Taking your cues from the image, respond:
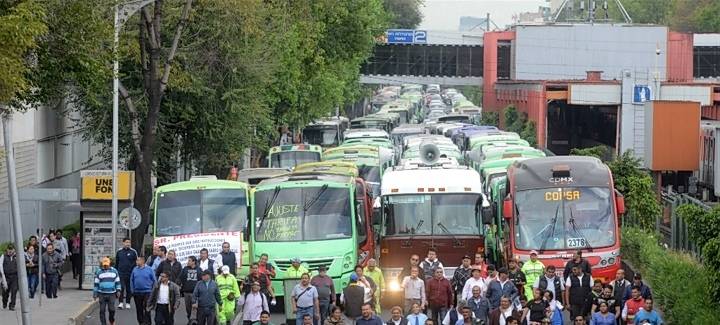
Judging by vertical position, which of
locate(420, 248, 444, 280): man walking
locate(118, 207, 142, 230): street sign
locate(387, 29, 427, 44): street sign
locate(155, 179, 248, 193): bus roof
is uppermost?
locate(387, 29, 427, 44): street sign

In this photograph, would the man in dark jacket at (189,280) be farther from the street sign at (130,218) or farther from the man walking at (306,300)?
the street sign at (130,218)

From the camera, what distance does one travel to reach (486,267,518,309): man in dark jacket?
2400cm

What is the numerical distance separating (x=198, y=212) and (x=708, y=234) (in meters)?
11.3

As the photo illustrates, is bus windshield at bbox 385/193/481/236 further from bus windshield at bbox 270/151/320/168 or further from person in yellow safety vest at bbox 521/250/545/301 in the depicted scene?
bus windshield at bbox 270/151/320/168

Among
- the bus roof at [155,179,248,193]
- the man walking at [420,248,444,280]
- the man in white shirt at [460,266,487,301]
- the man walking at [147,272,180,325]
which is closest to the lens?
the man in white shirt at [460,266,487,301]

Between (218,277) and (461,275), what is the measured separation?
4.31m

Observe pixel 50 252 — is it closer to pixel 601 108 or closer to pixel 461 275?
pixel 461 275

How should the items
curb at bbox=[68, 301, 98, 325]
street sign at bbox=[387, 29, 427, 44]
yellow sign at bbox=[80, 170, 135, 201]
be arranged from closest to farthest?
curb at bbox=[68, 301, 98, 325] → yellow sign at bbox=[80, 170, 135, 201] → street sign at bbox=[387, 29, 427, 44]

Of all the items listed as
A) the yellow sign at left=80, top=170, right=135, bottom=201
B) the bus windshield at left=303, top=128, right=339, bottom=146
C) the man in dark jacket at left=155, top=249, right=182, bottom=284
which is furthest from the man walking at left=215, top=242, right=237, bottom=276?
the bus windshield at left=303, top=128, right=339, bottom=146

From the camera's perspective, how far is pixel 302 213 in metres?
29.8

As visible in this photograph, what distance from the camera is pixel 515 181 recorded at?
30234mm

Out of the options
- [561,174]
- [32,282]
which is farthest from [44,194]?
[561,174]

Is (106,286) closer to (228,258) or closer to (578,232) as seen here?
(228,258)

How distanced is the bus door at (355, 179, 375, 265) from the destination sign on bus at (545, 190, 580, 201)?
Answer: 376cm
